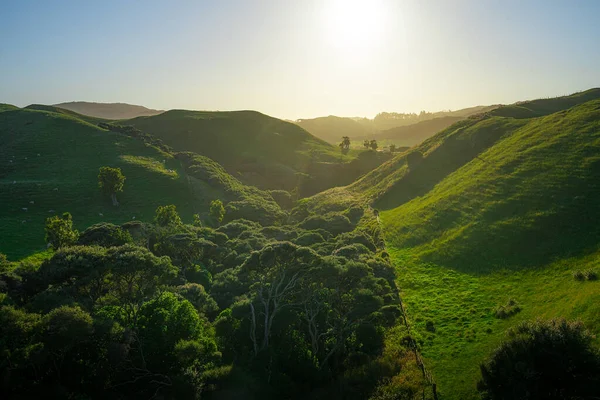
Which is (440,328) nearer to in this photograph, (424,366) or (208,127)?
(424,366)

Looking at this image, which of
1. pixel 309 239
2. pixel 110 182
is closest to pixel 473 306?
pixel 309 239

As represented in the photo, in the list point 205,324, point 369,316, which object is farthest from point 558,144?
point 205,324

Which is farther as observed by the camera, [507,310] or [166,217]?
[166,217]

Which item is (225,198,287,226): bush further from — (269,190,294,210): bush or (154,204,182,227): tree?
(154,204,182,227): tree

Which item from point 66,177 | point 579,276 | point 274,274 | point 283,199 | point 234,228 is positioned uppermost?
point 66,177

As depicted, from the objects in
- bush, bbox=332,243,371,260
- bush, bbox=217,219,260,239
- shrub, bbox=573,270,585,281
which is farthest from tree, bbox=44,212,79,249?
shrub, bbox=573,270,585,281

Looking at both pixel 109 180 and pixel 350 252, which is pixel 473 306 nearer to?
pixel 350 252

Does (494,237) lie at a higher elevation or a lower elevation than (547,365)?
higher
